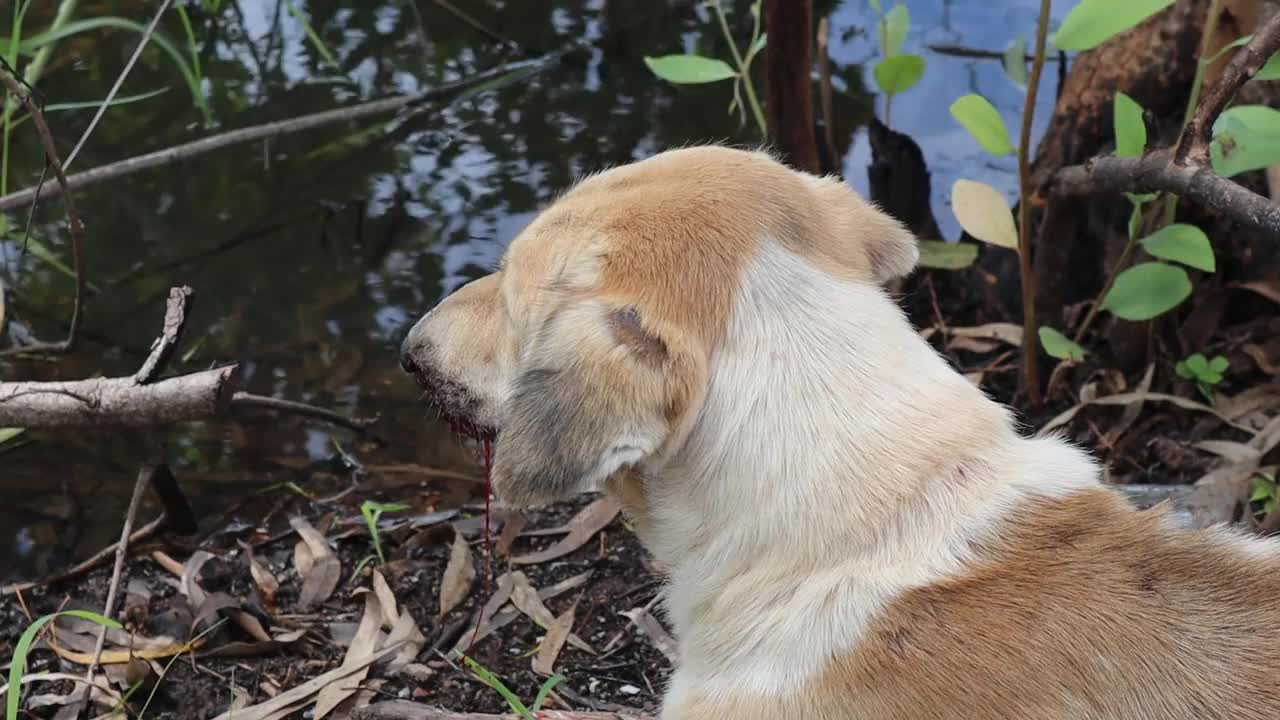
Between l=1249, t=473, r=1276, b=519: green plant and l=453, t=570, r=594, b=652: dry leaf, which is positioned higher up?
l=1249, t=473, r=1276, b=519: green plant

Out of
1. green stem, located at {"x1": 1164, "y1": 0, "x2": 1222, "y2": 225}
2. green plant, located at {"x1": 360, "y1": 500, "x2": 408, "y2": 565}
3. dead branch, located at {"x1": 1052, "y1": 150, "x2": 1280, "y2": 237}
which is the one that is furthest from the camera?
green plant, located at {"x1": 360, "y1": 500, "x2": 408, "y2": 565}

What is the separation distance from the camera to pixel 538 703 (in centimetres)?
277

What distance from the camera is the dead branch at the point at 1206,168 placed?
257 centimetres

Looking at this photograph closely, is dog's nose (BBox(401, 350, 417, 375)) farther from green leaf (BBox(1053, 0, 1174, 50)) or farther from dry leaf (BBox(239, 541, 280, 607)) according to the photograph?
green leaf (BBox(1053, 0, 1174, 50))

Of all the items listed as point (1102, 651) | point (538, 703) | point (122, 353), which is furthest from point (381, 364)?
point (1102, 651)

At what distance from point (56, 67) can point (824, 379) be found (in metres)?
4.65

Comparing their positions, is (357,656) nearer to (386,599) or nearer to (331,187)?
(386,599)

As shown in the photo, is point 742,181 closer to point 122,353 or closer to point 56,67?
point 122,353

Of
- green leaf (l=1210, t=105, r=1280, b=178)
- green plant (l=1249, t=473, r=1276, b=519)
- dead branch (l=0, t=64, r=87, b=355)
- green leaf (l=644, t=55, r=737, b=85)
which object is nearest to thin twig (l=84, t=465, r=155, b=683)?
dead branch (l=0, t=64, r=87, b=355)

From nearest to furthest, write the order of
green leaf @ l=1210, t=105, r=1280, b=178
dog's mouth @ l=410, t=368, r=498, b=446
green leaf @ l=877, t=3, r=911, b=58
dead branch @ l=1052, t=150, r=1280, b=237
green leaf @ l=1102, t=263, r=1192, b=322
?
dog's mouth @ l=410, t=368, r=498, b=446 < dead branch @ l=1052, t=150, r=1280, b=237 < green leaf @ l=1210, t=105, r=1280, b=178 < green leaf @ l=1102, t=263, r=1192, b=322 < green leaf @ l=877, t=3, r=911, b=58

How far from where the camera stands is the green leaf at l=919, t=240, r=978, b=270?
4027mm

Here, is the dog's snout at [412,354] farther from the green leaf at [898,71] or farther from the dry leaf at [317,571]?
the green leaf at [898,71]

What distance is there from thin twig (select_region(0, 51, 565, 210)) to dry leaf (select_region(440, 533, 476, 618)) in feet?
4.56

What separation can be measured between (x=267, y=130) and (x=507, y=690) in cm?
265
